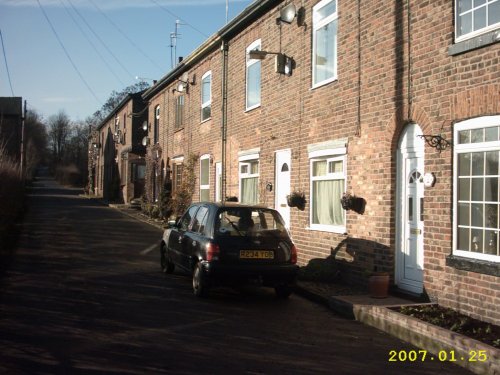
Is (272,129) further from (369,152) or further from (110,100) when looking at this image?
(110,100)

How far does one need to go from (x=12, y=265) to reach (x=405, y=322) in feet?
28.8

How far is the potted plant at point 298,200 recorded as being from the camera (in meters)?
12.5

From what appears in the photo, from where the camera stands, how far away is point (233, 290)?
10.2 meters

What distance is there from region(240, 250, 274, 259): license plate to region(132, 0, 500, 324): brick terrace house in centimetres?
204

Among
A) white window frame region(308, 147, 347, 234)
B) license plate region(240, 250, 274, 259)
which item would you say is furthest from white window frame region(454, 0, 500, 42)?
license plate region(240, 250, 274, 259)

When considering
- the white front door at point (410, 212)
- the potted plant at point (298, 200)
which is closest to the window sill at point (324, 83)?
the potted plant at point (298, 200)

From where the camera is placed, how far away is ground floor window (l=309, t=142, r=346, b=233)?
437 inches

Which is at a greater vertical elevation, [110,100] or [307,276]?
[110,100]

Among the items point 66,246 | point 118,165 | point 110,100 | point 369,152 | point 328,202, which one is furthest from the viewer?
point 110,100

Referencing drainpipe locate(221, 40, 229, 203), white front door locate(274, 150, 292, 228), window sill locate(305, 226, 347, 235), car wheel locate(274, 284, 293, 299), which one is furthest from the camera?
drainpipe locate(221, 40, 229, 203)

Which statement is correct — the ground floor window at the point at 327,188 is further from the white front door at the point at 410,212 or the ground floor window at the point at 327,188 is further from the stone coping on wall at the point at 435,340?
the stone coping on wall at the point at 435,340

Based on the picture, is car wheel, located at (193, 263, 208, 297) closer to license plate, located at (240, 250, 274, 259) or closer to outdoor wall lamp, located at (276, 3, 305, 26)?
license plate, located at (240, 250, 274, 259)

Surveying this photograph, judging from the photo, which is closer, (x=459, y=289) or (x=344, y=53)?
(x=459, y=289)

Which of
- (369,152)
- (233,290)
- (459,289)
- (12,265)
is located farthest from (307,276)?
(12,265)
